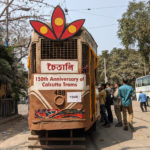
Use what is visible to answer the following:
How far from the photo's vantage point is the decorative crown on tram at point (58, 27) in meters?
5.89

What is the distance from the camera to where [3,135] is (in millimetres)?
8398

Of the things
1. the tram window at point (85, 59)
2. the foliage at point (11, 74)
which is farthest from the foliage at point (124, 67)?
the tram window at point (85, 59)

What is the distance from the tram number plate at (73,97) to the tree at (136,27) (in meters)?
18.9

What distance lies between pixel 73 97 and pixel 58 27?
201 cm

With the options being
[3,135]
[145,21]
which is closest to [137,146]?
[3,135]

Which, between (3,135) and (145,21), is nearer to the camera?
(3,135)

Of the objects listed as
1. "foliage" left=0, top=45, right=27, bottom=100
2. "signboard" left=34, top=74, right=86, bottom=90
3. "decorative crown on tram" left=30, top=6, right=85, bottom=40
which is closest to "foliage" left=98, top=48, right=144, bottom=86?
"foliage" left=0, top=45, right=27, bottom=100

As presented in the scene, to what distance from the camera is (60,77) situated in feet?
18.9

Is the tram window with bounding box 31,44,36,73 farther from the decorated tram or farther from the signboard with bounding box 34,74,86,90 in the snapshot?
the signboard with bounding box 34,74,86,90

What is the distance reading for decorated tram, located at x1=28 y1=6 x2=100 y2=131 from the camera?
560 cm

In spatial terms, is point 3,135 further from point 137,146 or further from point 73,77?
point 137,146

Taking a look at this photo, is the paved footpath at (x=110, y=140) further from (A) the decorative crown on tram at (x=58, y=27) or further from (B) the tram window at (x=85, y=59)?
(A) the decorative crown on tram at (x=58, y=27)

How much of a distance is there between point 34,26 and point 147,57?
21.1 meters

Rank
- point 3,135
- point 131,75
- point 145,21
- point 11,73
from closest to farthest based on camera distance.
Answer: point 3,135 < point 11,73 < point 145,21 < point 131,75
